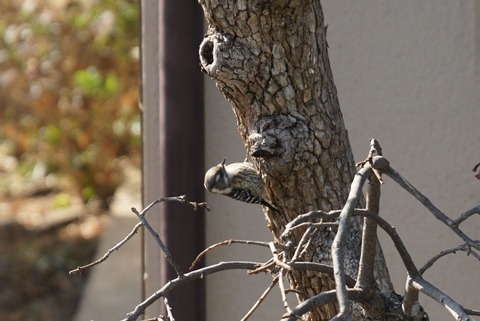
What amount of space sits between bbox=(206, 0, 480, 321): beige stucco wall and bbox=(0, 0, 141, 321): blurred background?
163 inches

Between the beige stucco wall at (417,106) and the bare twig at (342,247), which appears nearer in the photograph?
the bare twig at (342,247)

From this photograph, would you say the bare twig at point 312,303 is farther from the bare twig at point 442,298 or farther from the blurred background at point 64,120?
the blurred background at point 64,120

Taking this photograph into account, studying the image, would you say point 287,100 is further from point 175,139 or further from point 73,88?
point 73,88

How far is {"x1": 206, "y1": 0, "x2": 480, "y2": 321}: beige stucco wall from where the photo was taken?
411 cm

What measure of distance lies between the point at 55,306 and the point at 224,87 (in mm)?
5159

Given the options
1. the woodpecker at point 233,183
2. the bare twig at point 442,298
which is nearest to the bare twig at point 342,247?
the bare twig at point 442,298

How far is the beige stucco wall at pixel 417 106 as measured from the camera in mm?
4105

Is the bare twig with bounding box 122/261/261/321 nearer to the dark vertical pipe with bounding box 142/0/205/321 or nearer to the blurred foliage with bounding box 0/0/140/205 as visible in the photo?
the dark vertical pipe with bounding box 142/0/205/321

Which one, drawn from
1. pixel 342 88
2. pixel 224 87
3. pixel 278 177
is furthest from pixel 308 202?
pixel 342 88

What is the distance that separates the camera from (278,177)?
2518mm

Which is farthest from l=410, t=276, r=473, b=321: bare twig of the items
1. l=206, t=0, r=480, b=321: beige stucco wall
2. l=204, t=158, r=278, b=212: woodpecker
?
l=206, t=0, r=480, b=321: beige stucco wall

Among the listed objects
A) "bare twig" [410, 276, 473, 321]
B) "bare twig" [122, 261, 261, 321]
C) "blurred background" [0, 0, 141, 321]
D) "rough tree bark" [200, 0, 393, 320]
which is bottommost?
"bare twig" [410, 276, 473, 321]

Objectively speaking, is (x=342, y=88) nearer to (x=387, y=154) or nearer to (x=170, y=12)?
(x=387, y=154)

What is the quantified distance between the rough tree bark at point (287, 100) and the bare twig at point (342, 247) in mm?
465
